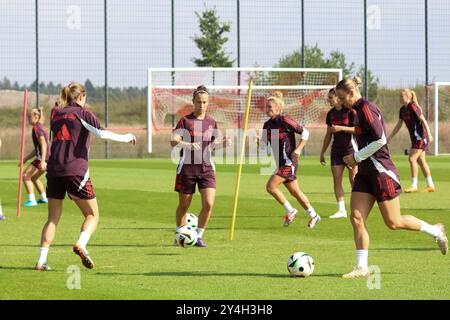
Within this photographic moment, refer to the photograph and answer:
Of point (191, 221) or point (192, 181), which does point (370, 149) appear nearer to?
point (192, 181)

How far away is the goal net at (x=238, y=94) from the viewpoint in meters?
37.7

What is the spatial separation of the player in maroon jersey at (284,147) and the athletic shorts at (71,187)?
506 cm

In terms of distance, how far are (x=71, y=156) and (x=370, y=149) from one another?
3208mm

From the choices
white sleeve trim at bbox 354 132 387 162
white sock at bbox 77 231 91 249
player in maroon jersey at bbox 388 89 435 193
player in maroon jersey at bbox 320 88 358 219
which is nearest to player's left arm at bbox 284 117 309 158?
player in maroon jersey at bbox 320 88 358 219

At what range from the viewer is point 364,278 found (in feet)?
35.1

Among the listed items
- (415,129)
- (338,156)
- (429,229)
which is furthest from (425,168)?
(429,229)

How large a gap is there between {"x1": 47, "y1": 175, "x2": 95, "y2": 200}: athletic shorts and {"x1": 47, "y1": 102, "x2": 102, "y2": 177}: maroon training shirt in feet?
0.22

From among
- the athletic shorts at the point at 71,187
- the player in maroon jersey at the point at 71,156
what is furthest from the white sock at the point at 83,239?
the athletic shorts at the point at 71,187

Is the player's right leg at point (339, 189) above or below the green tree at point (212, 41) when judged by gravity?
below

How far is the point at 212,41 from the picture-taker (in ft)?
160

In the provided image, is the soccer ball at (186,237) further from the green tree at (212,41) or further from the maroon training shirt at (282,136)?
the green tree at (212,41)

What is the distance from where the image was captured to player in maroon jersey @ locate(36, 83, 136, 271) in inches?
447

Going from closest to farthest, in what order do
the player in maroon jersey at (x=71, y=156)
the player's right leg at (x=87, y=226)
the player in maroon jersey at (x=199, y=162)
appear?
the player's right leg at (x=87, y=226) < the player in maroon jersey at (x=71, y=156) < the player in maroon jersey at (x=199, y=162)

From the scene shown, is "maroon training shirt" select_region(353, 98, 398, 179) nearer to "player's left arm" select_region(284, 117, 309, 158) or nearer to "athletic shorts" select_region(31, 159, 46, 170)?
"player's left arm" select_region(284, 117, 309, 158)
